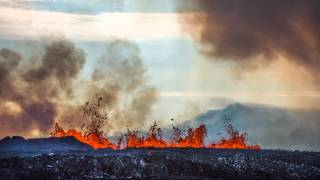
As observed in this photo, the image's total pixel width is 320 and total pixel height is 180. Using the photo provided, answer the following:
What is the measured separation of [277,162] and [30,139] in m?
49.6

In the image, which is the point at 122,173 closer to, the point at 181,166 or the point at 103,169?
the point at 103,169

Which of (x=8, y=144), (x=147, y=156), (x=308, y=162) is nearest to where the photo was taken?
(x=147, y=156)

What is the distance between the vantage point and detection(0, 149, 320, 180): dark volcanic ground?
79.9 metres

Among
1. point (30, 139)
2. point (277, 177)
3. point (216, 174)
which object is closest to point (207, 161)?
point (216, 174)

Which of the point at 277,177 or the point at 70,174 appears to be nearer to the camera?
the point at 70,174

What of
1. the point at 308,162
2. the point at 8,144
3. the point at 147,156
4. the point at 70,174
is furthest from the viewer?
the point at 8,144

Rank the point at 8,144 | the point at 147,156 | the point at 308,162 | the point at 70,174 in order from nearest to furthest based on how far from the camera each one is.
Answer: the point at 70,174 → the point at 147,156 → the point at 308,162 → the point at 8,144

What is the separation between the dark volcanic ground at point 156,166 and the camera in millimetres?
79875

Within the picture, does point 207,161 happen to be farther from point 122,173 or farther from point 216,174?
point 122,173

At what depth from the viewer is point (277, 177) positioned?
86.0m

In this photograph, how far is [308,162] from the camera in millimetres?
93938

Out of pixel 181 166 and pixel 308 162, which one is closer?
pixel 181 166

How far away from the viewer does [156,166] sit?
8325 centimetres

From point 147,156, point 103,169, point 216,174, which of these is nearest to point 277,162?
point 216,174
